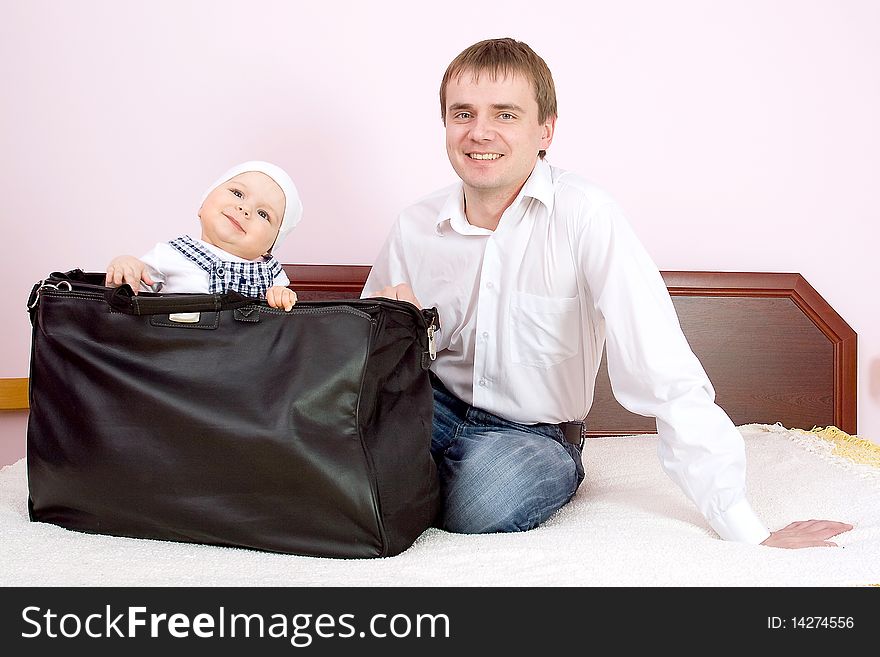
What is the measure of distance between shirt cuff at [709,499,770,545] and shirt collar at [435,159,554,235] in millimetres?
614

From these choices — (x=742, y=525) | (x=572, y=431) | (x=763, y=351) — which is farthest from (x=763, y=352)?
(x=742, y=525)

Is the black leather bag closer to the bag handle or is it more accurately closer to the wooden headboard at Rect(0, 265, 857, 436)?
the bag handle

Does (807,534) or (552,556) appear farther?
(807,534)

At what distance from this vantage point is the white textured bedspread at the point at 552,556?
1.13 m

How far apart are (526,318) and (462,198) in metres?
0.30

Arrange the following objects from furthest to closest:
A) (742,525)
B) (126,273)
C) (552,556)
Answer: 1. (126,273)
2. (742,525)
3. (552,556)

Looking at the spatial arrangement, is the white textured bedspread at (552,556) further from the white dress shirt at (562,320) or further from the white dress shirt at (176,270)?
the white dress shirt at (176,270)

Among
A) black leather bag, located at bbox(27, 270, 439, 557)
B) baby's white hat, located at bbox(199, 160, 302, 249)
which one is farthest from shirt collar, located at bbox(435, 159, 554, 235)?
black leather bag, located at bbox(27, 270, 439, 557)

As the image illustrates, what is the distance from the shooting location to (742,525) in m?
1.33

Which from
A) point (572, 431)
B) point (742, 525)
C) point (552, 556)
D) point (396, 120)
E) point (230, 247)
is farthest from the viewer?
point (396, 120)

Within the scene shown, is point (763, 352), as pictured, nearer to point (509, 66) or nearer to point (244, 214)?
point (509, 66)

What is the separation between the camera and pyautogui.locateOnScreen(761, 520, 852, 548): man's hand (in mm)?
1332

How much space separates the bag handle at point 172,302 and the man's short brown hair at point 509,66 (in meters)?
0.66
